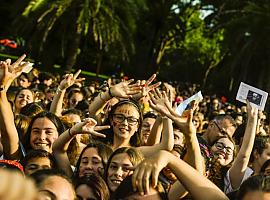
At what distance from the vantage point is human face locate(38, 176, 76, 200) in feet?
8.04

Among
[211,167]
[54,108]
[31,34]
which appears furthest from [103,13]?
[211,167]

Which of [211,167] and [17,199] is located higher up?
[17,199]

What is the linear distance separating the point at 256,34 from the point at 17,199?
2451cm

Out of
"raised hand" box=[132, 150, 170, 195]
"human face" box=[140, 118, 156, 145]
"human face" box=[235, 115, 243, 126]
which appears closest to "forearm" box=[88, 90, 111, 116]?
"human face" box=[140, 118, 156, 145]

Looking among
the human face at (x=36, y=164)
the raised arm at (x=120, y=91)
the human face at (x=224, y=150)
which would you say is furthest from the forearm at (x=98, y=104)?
the human face at (x=36, y=164)

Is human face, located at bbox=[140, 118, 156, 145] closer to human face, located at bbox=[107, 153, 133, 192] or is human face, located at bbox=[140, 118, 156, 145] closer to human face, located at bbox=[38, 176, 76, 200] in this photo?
human face, located at bbox=[107, 153, 133, 192]

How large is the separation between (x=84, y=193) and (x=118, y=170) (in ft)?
1.31

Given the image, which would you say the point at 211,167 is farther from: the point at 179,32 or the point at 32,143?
the point at 179,32

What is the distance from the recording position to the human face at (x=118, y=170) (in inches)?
128

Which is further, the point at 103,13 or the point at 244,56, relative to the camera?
the point at 244,56

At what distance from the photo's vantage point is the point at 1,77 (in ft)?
12.7

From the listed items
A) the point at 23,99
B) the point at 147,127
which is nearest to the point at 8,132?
the point at 147,127

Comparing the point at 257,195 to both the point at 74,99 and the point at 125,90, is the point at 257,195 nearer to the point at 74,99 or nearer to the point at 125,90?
the point at 125,90

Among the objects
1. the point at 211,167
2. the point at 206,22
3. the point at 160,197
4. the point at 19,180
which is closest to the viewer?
the point at 19,180
